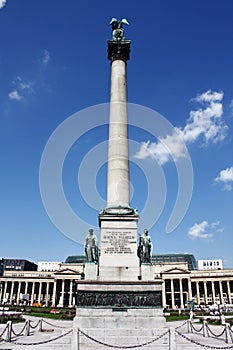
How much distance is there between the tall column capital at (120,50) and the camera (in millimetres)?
34312

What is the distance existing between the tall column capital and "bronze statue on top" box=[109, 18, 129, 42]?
0.95m

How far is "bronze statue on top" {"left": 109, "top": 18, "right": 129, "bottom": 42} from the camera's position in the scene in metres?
35.4

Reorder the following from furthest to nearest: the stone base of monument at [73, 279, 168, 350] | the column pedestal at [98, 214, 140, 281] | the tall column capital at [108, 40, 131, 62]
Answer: the tall column capital at [108, 40, 131, 62]
the column pedestal at [98, 214, 140, 281]
the stone base of monument at [73, 279, 168, 350]

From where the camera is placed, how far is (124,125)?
3134 cm

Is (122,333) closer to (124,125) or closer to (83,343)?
(83,343)

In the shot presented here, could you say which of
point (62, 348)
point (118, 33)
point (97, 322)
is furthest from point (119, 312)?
point (118, 33)

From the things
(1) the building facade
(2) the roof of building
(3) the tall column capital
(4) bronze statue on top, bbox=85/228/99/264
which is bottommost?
(4) bronze statue on top, bbox=85/228/99/264

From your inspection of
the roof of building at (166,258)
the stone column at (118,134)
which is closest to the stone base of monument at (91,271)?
the stone column at (118,134)

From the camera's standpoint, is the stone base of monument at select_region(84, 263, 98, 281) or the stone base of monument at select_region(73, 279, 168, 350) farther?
the stone base of monument at select_region(84, 263, 98, 281)

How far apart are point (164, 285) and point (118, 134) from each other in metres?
111

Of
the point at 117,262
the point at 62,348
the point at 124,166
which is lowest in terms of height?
the point at 62,348

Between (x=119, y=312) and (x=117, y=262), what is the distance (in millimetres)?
3828

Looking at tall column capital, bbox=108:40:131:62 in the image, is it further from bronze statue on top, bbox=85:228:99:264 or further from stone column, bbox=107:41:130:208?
bronze statue on top, bbox=85:228:99:264

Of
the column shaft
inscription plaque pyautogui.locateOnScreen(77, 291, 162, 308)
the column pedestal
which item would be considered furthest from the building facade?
inscription plaque pyautogui.locateOnScreen(77, 291, 162, 308)
